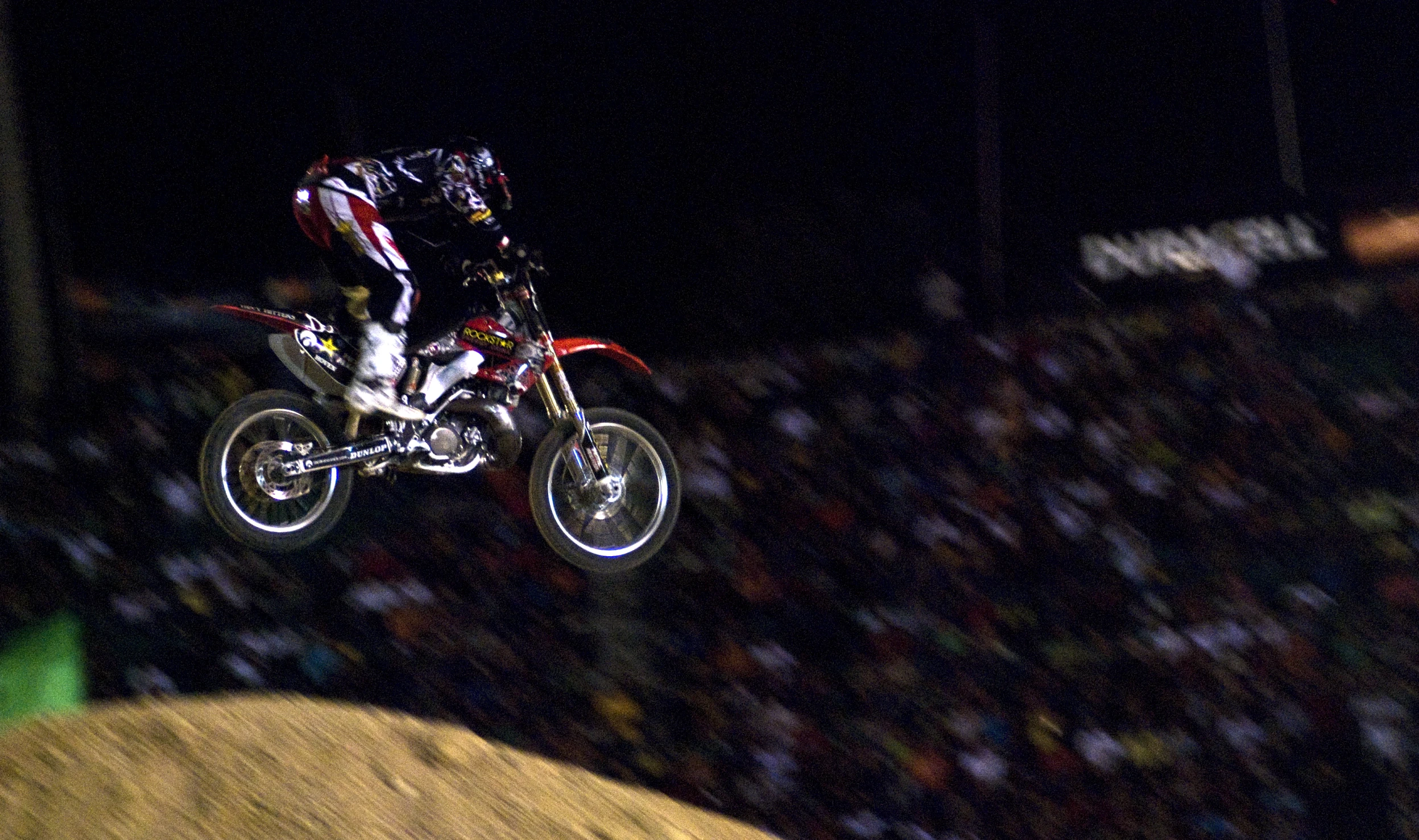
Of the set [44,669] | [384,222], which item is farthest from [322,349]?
[44,669]

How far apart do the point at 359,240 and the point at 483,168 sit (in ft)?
1.44

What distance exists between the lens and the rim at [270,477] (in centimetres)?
367

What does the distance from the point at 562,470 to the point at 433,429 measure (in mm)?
460

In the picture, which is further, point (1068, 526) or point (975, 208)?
point (1068, 526)

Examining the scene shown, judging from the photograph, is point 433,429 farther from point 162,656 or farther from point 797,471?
point 797,471

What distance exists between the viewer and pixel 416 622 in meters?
4.30

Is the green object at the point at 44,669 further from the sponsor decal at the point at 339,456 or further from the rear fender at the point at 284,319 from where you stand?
the rear fender at the point at 284,319

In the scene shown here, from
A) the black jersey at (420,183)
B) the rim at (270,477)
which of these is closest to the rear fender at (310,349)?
the rim at (270,477)

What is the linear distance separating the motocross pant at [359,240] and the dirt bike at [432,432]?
0.13 metres

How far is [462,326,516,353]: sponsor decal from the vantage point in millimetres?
3752

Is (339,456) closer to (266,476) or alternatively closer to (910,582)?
(266,476)

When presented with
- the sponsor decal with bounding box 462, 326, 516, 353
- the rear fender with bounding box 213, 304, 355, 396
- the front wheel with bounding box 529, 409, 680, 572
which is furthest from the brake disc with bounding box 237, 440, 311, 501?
the front wheel with bounding box 529, 409, 680, 572

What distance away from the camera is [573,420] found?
3918 millimetres

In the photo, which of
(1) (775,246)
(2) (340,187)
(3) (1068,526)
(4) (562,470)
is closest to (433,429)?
(4) (562,470)
